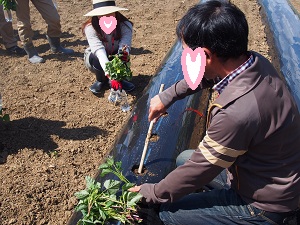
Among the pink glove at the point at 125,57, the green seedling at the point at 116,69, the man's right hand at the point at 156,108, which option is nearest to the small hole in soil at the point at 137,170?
the man's right hand at the point at 156,108

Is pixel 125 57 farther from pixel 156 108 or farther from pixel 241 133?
pixel 241 133

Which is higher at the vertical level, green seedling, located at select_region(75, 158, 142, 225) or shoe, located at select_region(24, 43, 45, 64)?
green seedling, located at select_region(75, 158, 142, 225)

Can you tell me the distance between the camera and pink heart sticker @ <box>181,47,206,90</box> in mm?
1641

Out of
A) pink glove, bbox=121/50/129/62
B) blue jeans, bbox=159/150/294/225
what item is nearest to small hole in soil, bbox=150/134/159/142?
blue jeans, bbox=159/150/294/225

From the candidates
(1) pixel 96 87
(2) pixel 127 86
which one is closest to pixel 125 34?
(2) pixel 127 86

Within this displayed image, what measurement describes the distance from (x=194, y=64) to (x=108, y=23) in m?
2.26

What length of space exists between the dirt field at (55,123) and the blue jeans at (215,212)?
108 centimetres

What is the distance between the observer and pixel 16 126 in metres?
3.65

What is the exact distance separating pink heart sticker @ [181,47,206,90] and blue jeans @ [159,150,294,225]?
707mm

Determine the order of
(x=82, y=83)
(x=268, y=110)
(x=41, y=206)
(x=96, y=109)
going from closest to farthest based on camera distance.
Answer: (x=268, y=110), (x=41, y=206), (x=96, y=109), (x=82, y=83)

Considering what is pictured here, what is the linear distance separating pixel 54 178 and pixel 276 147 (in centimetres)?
204

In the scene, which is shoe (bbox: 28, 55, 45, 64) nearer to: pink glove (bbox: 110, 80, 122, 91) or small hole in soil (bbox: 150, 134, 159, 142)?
pink glove (bbox: 110, 80, 122, 91)

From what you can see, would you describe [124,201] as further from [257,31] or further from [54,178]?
[257,31]

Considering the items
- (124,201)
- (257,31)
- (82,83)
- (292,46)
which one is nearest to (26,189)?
(124,201)
